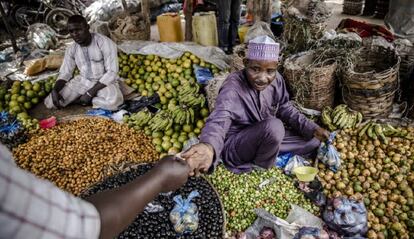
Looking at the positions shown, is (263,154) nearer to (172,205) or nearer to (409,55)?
(172,205)

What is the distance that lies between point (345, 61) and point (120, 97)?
281 centimetres

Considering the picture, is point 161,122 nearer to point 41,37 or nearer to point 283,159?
point 283,159

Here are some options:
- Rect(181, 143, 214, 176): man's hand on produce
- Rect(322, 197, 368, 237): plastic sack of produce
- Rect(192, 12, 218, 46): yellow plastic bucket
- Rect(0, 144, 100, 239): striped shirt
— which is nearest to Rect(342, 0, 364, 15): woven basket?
Rect(192, 12, 218, 46): yellow plastic bucket

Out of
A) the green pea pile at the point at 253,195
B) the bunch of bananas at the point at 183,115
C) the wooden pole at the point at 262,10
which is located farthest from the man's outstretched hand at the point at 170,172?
the wooden pole at the point at 262,10

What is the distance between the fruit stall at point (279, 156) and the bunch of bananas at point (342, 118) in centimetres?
1

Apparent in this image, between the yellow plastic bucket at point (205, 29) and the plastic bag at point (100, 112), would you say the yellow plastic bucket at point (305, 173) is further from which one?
the yellow plastic bucket at point (205, 29)

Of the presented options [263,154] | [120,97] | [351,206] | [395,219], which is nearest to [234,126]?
[263,154]

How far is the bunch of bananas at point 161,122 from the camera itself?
3734 mm

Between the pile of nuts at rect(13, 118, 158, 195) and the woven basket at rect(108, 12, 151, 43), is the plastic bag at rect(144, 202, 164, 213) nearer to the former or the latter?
the pile of nuts at rect(13, 118, 158, 195)

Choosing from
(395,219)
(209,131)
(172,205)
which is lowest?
(395,219)

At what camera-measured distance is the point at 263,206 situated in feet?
9.02

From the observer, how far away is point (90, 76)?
469 cm

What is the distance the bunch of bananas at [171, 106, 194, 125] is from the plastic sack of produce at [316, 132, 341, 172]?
1.46 m

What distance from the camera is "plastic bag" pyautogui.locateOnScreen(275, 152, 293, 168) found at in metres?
3.18
